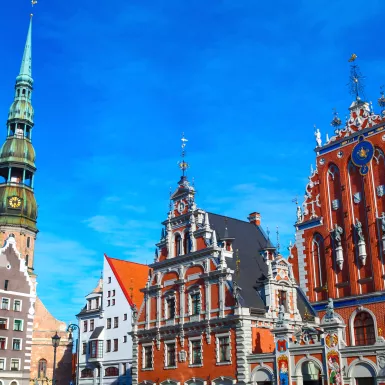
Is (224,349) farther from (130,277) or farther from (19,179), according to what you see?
(19,179)

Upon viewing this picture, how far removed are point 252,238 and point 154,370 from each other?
1271 centimetres

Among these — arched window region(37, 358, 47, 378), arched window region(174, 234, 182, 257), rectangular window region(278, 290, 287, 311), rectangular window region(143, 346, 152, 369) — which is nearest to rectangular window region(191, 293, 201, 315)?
arched window region(174, 234, 182, 257)

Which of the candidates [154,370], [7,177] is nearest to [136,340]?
[154,370]

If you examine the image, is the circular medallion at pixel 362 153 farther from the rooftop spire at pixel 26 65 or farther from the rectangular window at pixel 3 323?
the rooftop spire at pixel 26 65

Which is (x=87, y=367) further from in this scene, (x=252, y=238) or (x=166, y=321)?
(x=252, y=238)

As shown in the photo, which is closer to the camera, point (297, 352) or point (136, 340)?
point (297, 352)

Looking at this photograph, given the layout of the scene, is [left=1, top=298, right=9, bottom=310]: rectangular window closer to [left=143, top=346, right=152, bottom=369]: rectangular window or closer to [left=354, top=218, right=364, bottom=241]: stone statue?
[left=143, top=346, right=152, bottom=369]: rectangular window

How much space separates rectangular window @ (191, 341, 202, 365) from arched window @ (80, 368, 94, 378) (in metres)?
18.0

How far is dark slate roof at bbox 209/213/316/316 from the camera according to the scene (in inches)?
1543

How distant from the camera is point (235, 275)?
39.7m

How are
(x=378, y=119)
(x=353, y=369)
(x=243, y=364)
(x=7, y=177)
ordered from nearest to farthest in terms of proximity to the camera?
(x=353, y=369) < (x=243, y=364) < (x=378, y=119) < (x=7, y=177)

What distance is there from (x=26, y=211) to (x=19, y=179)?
4920mm

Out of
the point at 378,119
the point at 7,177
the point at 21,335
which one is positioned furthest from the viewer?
the point at 7,177

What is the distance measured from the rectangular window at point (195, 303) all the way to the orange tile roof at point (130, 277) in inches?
484
